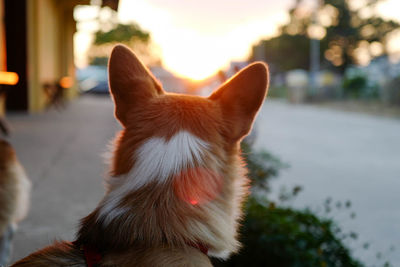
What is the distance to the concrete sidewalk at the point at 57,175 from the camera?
3.73 m

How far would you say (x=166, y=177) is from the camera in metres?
1.62

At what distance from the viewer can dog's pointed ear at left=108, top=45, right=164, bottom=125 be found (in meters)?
1.79

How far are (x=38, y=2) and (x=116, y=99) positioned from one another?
13947 millimetres

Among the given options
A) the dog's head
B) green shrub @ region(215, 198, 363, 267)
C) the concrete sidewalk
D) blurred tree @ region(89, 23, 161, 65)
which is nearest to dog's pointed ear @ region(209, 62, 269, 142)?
the dog's head

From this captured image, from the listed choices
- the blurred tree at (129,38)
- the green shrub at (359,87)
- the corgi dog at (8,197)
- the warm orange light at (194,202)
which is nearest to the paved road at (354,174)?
the warm orange light at (194,202)

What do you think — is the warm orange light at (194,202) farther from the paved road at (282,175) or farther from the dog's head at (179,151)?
the paved road at (282,175)

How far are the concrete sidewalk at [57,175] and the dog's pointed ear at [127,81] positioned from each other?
62cm

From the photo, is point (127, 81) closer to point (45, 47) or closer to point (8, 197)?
point (8, 197)

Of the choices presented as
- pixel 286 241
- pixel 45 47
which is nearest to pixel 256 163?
pixel 286 241

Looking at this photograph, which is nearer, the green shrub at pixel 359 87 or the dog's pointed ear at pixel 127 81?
the dog's pointed ear at pixel 127 81

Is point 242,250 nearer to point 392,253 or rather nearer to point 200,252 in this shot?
point 392,253

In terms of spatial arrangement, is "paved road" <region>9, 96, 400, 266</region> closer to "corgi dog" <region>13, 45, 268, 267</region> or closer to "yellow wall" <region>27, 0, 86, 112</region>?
"corgi dog" <region>13, 45, 268, 267</region>

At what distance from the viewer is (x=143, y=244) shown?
5.10 feet

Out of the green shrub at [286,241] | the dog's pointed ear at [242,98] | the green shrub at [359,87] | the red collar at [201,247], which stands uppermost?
the dog's pointed ear at [242,98]
